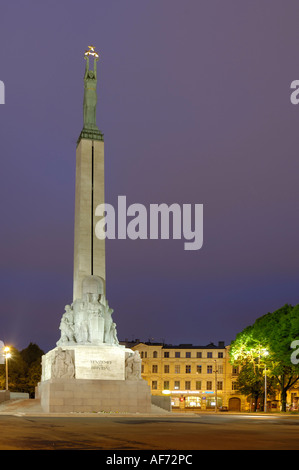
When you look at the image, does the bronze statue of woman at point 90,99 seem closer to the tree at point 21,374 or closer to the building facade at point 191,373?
the tree at point 21,374

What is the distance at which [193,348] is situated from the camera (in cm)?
10831

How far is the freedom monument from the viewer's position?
1513 inches

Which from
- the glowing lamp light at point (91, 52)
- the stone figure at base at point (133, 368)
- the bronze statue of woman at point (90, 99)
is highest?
the glowing lamp light at point (91, 52)

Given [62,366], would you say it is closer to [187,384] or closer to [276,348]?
[276,348]

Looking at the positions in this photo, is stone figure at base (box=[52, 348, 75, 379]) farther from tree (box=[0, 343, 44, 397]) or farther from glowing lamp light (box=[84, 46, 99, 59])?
tree (box=[0, 343, 44, 397])

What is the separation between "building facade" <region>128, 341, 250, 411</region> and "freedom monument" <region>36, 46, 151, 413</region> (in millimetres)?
62077

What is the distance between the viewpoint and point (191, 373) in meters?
107

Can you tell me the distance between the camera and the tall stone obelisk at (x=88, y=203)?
44594 millimetres

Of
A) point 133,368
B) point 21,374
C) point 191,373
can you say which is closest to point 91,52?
point 133,368

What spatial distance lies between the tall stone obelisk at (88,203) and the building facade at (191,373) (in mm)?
62547

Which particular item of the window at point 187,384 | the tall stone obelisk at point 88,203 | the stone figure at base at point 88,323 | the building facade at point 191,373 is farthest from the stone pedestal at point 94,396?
the window at point 187,384
